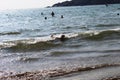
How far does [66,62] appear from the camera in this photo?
16172 mm

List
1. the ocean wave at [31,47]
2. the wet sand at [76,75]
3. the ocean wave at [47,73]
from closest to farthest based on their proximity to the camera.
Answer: the wet sand at [76,75] < the ocean wave at [47,73] < the ocean wave at [31,47]

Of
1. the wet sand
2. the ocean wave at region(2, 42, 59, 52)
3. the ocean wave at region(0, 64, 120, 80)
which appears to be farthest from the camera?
the ocean wave at region(2, 42, 59, 52)

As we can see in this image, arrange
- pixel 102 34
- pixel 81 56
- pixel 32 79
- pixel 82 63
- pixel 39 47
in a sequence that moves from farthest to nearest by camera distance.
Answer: pixel 102 34
pixel 39 47
pixel 81 56
pixel 82 63
pixel 32 79

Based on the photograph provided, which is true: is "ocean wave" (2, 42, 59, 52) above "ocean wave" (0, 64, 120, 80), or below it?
below

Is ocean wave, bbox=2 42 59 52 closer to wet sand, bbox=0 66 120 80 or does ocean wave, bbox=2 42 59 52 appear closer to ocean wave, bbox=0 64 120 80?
ocean wave, bbox=0 64 120 80

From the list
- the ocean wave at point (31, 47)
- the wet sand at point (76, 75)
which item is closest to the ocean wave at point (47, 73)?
the wet sand at point (76, 75)

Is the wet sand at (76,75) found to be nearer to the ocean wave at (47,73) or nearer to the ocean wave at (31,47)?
the ocean wave at (47,73)

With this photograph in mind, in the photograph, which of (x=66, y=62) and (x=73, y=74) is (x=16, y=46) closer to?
(x=66, y=62)

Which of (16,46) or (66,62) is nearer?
(66,62)

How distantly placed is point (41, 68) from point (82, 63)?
7.06ft

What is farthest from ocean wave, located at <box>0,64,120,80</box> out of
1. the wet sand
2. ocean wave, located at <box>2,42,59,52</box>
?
ocean wave, located at <box>2,42,59,52</box>

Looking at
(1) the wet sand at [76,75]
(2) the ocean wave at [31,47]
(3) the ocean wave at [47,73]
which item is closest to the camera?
(1) the wet sand at [76,75]

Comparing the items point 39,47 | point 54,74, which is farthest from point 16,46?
point 54,74

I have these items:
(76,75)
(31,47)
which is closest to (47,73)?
(76,75)
